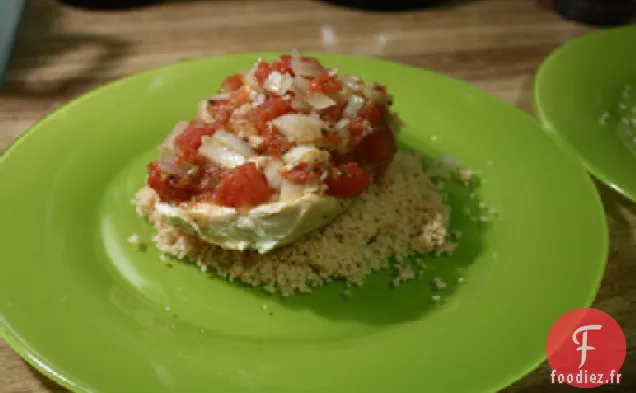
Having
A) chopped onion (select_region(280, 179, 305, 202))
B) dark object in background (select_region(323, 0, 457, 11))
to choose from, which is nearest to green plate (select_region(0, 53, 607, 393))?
chopped onion (select_region(280, 179, 305, 202))

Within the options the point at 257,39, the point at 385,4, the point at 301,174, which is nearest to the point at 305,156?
the point at 301,174

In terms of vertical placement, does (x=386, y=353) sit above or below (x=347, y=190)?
below

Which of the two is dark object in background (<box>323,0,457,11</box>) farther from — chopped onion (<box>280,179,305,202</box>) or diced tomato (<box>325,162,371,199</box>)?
chopped onion (<box>280,179,305,202</box>)

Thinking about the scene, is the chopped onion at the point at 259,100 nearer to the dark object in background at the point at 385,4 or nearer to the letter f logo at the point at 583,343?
the letter f logo at the point at 583,343

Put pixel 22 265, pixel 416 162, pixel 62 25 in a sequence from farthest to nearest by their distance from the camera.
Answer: pixel 62 25
pixel 416 162
pixel 22 265

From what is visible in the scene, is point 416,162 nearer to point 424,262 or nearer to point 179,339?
point 424,262

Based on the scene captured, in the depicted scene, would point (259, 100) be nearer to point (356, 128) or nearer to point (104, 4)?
point (356, 128)

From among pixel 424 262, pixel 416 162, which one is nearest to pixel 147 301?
pixel 424 262
